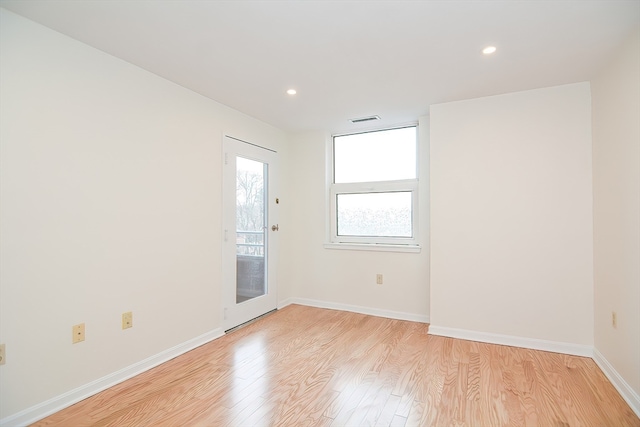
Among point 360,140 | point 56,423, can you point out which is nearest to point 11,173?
point 56,423

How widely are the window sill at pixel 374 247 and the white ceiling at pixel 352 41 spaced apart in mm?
1663

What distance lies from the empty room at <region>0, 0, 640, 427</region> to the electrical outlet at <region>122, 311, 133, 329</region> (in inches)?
Answer: 0.4

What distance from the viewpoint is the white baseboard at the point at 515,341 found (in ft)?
8.84

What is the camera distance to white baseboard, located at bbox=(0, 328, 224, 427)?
1.78 m

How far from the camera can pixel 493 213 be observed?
2986 mm

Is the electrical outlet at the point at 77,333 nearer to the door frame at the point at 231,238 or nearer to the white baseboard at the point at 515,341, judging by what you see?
the door frame at the point at 231,238

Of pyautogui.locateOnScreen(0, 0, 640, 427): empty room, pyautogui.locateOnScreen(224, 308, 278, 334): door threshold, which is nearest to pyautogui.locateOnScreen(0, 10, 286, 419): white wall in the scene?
pyautogui.locateOnScreen(0, 0, 640, 427): empty room

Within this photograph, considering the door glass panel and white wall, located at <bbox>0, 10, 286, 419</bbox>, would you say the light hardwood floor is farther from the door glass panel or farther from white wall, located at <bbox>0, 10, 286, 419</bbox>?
the door glass panel

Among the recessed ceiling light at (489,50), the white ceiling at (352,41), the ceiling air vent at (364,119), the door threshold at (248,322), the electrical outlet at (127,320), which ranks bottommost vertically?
the door threshold at (248,322)

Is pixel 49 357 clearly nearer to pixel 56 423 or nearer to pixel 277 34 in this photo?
pixel 56 423

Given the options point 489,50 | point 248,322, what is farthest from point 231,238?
point 489,50


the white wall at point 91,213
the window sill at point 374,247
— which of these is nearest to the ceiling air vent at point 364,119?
the window sill at point 374,247

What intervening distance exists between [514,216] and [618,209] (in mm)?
756

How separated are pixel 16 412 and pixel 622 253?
3.84m
